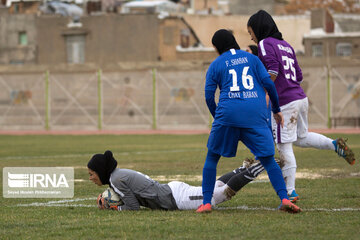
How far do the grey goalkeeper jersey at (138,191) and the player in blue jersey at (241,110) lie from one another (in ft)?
1.61

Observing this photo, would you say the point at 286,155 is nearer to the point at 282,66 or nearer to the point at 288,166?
the point at 288,166

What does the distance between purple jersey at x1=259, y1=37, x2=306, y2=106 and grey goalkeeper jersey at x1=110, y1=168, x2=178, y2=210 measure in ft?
5.90

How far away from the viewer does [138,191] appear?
8.17m

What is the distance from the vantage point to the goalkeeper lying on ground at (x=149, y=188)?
320 inches

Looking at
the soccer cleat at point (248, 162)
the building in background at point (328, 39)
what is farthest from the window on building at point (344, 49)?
the soccer cleat at point (248, 162)

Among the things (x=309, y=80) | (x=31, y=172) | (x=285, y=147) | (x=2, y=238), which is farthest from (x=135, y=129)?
(x=2, y=238)

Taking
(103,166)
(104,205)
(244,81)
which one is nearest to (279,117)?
(244,81)

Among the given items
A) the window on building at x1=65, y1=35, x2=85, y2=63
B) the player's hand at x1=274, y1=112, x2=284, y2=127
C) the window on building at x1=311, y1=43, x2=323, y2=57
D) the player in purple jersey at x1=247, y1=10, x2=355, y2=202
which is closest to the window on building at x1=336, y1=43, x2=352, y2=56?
the window on building at x1=311, y1=43, x2=323, y2=57

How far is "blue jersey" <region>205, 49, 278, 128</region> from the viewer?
307 inches

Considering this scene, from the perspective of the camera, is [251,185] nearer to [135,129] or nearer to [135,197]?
[135,197]

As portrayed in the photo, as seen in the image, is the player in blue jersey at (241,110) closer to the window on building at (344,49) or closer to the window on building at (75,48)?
the window on building at (344,49)

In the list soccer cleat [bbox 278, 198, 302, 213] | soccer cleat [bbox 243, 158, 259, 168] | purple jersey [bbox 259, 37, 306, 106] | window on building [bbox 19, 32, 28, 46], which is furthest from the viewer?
window on building [bbox 19, 32, 28, 46]

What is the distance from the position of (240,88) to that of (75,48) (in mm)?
53811

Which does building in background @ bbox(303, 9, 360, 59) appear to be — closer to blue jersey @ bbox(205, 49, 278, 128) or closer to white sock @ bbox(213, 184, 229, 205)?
white sock @ bbox(213, 184, 229, 205)
